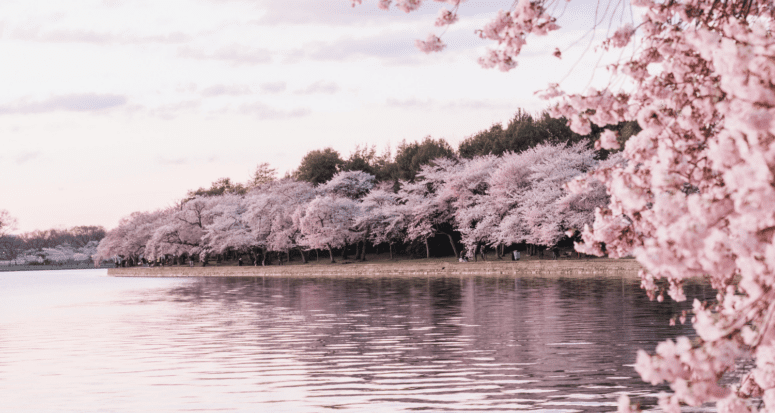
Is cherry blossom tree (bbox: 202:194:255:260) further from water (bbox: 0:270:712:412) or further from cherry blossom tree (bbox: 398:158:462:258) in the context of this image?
water (bbox: 0:270:712:412)

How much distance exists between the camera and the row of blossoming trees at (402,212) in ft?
200

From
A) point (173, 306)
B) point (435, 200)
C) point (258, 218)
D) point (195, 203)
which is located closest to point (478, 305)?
point (173, 306)

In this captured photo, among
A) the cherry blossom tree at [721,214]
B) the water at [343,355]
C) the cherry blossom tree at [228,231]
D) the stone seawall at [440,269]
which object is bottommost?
the water at [343,355]

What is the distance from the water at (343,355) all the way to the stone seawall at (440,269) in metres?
16.5

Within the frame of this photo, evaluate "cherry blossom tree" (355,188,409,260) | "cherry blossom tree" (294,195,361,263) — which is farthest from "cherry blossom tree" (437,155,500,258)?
"cherry blossom tree" (294,195,361,263)

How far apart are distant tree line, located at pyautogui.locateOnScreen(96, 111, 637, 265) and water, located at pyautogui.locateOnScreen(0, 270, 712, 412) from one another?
1128 inches

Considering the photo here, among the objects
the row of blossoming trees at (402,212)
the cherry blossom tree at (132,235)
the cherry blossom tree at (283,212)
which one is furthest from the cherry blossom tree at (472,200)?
the cherry blossom tree at (132,235)

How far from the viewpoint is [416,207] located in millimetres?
71500

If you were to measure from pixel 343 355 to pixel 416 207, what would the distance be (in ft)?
177

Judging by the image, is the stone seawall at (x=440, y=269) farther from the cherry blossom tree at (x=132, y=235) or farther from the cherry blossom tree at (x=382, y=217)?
the cherry blossom tree at (x=132, y=235)

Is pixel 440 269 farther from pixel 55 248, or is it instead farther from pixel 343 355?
pixel 55 248

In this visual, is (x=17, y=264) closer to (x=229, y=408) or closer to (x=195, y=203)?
(x=195, y=203)

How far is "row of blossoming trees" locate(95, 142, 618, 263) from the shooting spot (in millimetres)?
61094

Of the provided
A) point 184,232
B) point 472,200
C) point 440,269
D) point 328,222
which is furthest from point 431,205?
point 184,232
